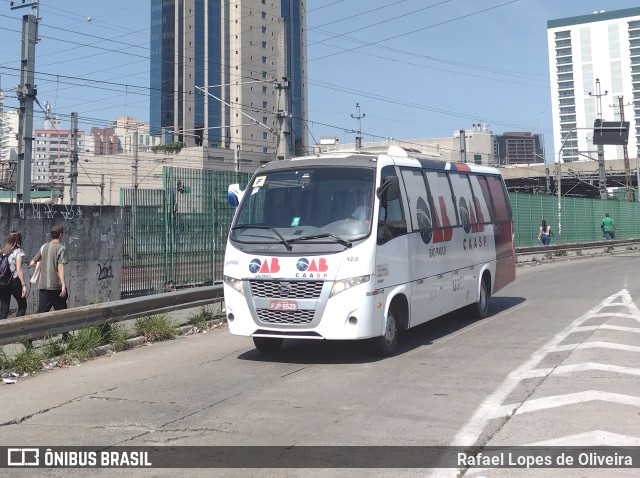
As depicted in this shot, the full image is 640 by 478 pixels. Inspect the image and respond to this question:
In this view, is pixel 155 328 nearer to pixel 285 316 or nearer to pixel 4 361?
pixel 4 361

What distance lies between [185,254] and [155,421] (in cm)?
958

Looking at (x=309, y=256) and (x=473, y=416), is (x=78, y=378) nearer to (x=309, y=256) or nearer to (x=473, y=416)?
(x=309, y=256)

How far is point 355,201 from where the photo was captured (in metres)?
9.66

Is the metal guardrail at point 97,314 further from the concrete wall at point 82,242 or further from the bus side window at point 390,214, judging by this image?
the bus side window at point 390,214

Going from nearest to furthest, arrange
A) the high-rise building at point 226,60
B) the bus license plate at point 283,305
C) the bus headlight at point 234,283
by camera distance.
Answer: the bus license plate at point 283,305
the bus headlight at point 234,283
the high-rise building at point 226,60

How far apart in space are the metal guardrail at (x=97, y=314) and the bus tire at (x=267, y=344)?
2286 millimetres

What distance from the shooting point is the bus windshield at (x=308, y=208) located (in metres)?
9.34

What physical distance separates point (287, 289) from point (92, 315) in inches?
125

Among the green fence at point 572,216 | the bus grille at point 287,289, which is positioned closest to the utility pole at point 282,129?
the green fence at point 572,216

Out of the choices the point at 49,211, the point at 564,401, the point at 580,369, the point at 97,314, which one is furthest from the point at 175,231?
the point at 564,401

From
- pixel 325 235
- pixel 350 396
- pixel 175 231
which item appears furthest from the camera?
pixel 175 231

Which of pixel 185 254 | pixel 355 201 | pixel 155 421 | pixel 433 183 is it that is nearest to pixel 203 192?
pixel 185 254

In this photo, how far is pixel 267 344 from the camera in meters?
10.2

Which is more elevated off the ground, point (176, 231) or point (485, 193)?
point (485, 193)
